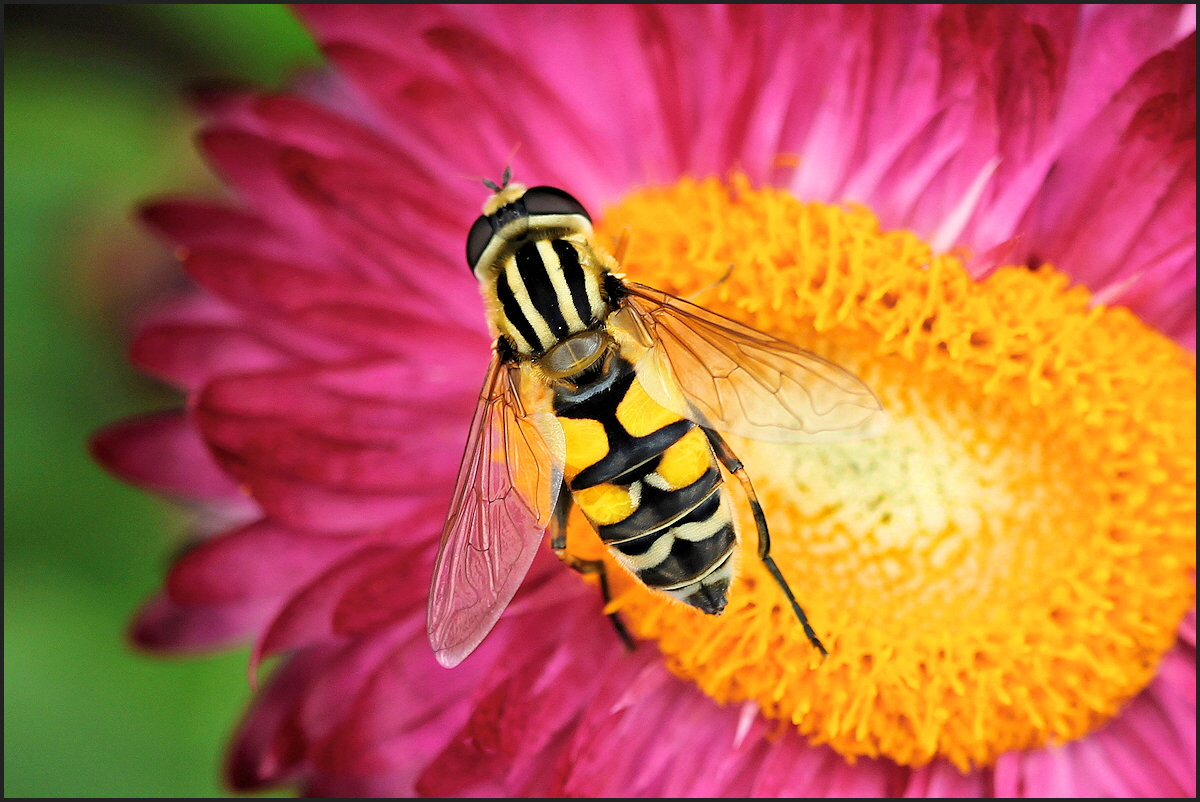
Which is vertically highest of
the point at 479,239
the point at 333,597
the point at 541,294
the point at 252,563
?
the point at 479,239

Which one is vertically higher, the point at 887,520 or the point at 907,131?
the point at 907,131

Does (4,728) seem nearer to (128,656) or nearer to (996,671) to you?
(128,656)

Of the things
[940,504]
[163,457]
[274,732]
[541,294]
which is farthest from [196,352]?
[940,504]

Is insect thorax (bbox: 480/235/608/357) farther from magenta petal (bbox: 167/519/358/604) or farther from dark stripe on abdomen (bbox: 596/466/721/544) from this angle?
magenta petal (bbox: 167/519/358/604)

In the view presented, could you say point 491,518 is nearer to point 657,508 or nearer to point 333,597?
point 657,508

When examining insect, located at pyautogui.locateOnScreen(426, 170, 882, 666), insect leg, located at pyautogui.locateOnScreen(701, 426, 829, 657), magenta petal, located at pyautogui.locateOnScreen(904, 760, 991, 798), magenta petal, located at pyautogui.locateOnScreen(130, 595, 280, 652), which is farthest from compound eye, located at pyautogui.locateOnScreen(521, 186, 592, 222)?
magenta petal, located at pyautogui.locateOnScreen(904, 760, 991, 798)

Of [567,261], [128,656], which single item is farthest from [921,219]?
[128,656]

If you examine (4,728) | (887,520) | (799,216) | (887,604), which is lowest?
(887,604)
